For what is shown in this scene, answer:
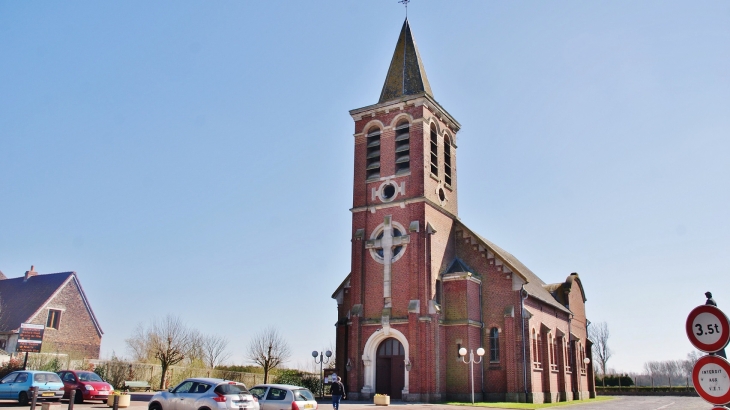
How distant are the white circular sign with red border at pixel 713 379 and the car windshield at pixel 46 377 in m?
24.2

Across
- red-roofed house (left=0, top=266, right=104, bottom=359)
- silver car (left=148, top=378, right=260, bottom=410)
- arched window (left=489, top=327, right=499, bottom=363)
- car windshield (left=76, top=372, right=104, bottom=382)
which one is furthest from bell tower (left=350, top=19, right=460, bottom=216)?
red-roofed house (left=0, top=266, right=104, bottom=359)

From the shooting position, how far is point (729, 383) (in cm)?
614

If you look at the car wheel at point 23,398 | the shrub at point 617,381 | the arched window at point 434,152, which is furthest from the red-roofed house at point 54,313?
the shrub at point 617,381

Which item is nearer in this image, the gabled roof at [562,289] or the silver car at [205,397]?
the silver car at [205,397]

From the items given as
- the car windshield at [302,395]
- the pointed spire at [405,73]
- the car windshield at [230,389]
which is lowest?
the car windshield at [302,395]

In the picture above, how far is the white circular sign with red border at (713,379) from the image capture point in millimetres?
6180

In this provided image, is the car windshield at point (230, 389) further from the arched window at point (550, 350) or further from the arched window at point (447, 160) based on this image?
the arched window at point (550, 350)

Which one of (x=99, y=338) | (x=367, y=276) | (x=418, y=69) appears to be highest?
(x=418, y=69)

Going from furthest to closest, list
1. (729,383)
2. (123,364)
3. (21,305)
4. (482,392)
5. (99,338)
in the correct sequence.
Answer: (99,338) < (21,305) < (123,364) < (482,392) < (729,383)

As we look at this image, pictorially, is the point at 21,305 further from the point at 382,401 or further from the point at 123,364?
the point at 382,401

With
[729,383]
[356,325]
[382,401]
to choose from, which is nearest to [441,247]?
[356,325]

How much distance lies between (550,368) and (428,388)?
399 inches

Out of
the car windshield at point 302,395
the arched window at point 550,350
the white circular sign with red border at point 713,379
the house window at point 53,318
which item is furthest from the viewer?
the house window at point 53,318

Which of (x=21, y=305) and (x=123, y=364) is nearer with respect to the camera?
(x=123, y=364)
